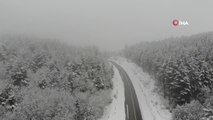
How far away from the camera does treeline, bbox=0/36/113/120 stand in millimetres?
37500

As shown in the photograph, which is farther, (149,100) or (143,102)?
(149,100)

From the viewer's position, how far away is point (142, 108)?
164ft

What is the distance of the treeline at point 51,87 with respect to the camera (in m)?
37.5

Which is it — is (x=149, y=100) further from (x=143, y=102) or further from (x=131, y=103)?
(x=131, y=103)

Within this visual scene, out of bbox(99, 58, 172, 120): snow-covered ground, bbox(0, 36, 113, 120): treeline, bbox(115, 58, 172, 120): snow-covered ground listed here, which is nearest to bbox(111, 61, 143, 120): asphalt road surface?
bbox(99, 58, 172, 120): snow-covered ground

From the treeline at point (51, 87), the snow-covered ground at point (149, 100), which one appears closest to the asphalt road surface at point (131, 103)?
the snow-covered ground at point (149, 100)

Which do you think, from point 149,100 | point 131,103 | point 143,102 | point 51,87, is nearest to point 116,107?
point 131,103

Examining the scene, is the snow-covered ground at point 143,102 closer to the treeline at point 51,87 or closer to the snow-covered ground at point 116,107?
the snow-covered ground at point 116,107

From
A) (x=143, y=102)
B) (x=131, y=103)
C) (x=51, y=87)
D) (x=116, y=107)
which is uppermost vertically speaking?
(x=51, y=87)

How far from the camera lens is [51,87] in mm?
51062

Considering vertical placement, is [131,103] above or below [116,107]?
above

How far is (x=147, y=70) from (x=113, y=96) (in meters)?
29.4

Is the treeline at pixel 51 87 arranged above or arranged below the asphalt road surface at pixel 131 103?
above

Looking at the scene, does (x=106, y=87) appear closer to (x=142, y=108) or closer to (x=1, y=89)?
(x=142, y=108)
